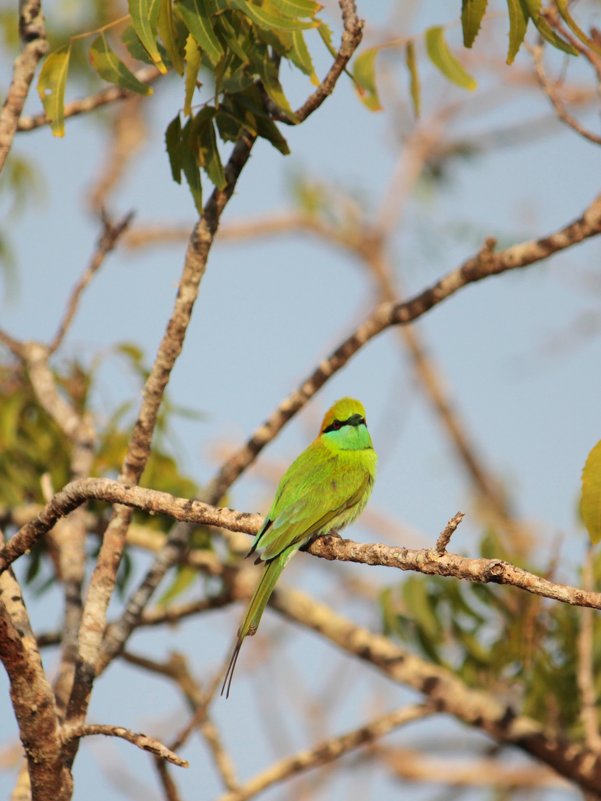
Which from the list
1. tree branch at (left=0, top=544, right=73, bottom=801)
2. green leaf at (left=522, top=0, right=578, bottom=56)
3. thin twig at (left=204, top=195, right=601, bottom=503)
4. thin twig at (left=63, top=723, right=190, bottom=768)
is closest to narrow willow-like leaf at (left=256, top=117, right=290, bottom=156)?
green leaf at (left=522, top=0, right=578, bottom=56)

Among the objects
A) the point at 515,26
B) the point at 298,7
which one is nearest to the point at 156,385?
the point at 298,7

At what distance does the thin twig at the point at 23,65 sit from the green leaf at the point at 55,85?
0.75 feet

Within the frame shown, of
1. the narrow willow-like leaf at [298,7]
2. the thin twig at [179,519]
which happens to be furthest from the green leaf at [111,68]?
the thin twig at [179,519]

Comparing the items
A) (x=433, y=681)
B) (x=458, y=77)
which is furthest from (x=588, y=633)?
(x=458, y=77)

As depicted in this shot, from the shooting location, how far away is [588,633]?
488cm

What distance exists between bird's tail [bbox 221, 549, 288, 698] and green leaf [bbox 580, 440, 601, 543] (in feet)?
3.42

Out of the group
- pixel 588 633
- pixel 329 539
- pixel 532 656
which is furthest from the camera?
pixel 532 656

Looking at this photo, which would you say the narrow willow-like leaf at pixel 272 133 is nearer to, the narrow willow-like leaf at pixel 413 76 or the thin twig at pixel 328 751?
the narrow willow-like leaf at pixel 413 76

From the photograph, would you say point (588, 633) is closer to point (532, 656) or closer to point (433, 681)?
point (532, 656)

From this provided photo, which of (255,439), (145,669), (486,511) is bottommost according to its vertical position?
(145,669)

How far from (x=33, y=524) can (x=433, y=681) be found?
9.45 ft

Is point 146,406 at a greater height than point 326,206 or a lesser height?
lesser

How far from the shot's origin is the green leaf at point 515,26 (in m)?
3.29

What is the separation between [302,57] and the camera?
351 centimetres
